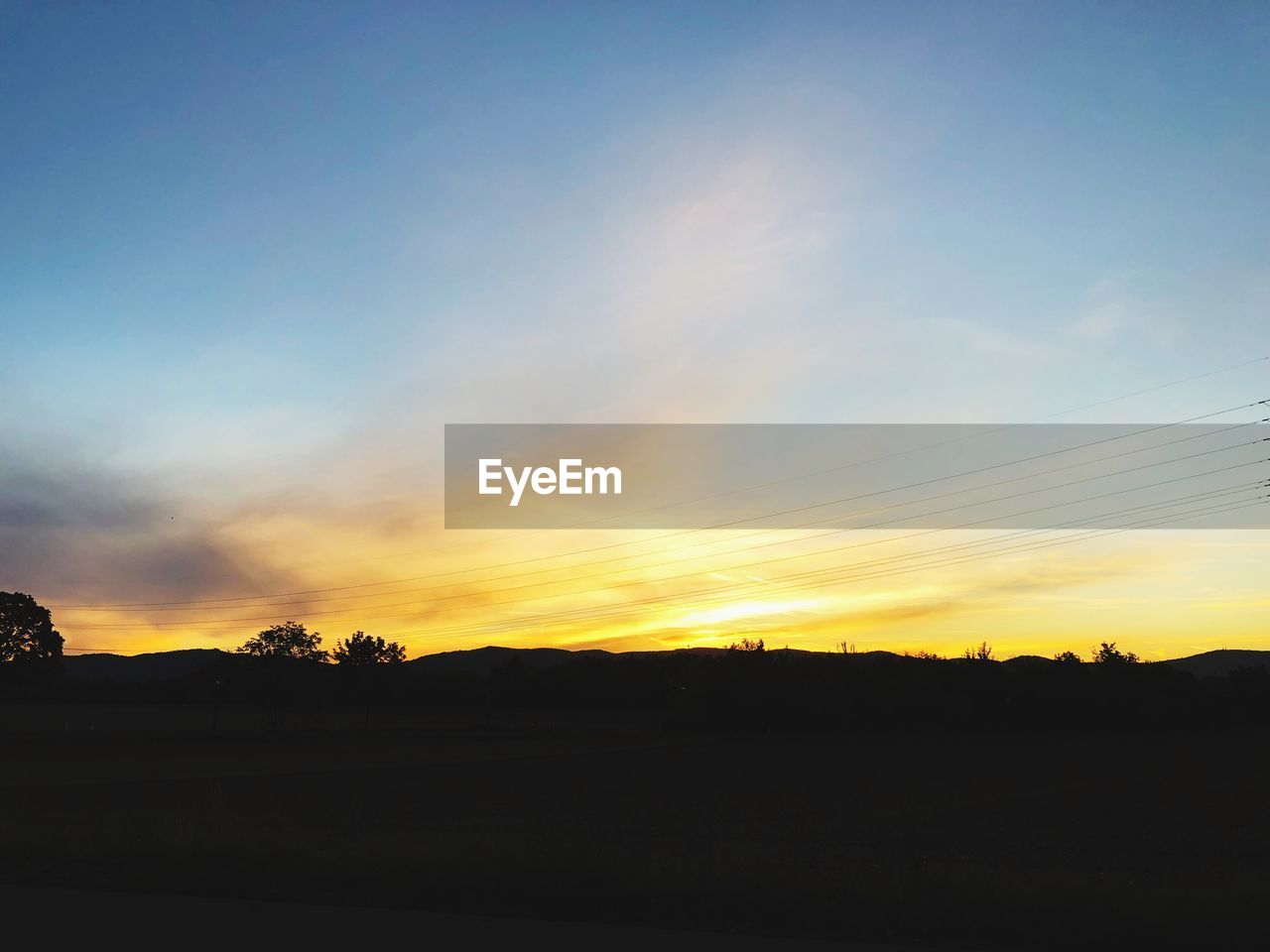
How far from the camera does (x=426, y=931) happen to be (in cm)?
1045

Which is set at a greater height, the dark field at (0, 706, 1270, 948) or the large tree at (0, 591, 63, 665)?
the large tree at (0, 591, 63, 665)

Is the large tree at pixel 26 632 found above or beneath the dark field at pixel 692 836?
above

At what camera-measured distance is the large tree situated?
4673 inches

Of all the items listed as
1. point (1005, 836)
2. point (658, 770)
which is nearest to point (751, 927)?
point (1005, 836)

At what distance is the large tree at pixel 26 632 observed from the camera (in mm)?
118688

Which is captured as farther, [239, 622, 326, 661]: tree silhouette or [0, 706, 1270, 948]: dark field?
[239, 622, 326, 661]: tree silhouette

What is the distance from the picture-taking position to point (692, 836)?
25.0 m

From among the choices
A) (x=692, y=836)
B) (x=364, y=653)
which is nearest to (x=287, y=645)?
(x=364, y=653)

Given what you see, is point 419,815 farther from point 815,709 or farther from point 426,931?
point 815,709

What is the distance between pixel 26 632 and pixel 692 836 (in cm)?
12735

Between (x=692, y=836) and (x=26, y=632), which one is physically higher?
(x=26, y=632)

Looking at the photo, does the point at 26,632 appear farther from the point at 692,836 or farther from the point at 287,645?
the point at 692,836

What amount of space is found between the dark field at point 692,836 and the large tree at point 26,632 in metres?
53.2

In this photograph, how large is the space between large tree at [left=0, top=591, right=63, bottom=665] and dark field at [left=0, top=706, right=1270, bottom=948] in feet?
175
